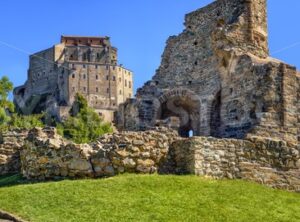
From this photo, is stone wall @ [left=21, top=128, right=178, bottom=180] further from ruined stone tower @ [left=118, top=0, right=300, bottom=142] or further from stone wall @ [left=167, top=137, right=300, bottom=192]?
ruined stone tower @ [left=118, top=0, right=300, bottom=142]

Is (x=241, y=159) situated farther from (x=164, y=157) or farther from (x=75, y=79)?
(x=75, y=79)

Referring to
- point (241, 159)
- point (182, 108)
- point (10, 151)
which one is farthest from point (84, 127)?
point (241, 159)

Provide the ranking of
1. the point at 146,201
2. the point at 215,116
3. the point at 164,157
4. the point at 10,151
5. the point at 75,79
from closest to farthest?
1. the point at 146,201
2. the point at 164,157
3. the point at 10,151
4. the point at 215,116
5. the point at 75,79

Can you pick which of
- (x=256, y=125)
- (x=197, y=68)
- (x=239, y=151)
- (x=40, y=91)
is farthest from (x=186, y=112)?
(x=40, y=91)

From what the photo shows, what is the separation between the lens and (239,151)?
16.0m

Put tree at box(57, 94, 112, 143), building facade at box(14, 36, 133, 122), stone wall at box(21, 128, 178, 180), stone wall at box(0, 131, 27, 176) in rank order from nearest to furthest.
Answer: stone wall at box(21, 128, 178, 180) → stone wall at box(0, 131, 27, 176) → tree at box(57, 94, 112, 143) → building facade at box(14, 36, 133, 122)

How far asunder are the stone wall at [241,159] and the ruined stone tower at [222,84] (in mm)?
1095

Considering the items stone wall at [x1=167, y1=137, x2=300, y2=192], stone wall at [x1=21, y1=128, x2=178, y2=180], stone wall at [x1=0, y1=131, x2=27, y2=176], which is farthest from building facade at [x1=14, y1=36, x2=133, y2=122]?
stone wall at [x1=21, y1=128, x2=178, y2=180]

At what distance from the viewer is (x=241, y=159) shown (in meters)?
16.0

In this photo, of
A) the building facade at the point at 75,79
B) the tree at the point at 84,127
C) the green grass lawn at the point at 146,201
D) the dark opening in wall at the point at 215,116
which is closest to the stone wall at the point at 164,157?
the green grass lawn at the point at 146,201

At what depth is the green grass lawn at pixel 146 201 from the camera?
12398 mm

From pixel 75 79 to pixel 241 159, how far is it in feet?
371

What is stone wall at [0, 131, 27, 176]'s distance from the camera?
727 inches

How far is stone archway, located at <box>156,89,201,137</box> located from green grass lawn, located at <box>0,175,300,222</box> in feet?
29.8
